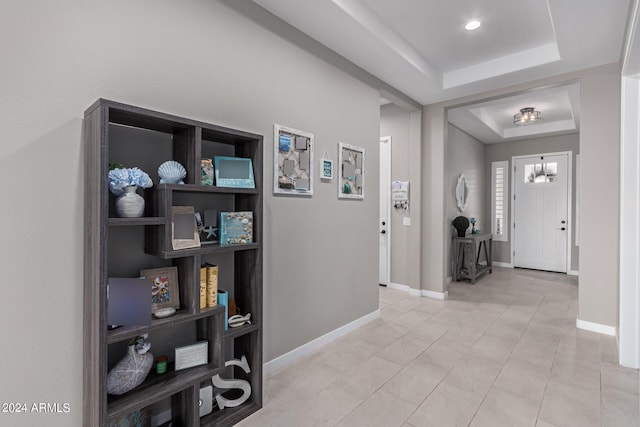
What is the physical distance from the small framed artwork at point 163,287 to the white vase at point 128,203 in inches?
13.0

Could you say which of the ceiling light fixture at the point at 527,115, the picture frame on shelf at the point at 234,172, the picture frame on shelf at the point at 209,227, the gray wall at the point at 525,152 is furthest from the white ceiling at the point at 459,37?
the gray wall at the point at 525,152

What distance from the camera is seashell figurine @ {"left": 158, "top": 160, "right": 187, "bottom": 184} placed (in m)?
1.63

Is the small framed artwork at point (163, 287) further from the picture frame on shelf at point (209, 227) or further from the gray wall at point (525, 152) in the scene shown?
the gray wall at point (525, 152)

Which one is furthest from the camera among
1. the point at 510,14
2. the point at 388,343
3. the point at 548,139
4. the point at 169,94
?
the point at 548,139

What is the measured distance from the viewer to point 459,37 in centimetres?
310

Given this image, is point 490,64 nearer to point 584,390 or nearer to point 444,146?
point 444,146

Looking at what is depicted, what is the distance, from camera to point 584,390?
218 cm

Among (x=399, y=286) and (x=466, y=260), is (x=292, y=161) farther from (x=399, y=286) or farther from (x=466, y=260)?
(x=466, y=260)

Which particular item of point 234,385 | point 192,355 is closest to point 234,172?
point 192,355

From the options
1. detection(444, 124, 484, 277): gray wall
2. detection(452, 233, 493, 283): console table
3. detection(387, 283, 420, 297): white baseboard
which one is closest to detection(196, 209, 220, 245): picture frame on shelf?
detection(387, 283, 420, 297): white baseboard

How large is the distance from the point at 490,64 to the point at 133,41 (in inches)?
139

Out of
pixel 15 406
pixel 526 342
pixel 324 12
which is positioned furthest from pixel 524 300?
pixel 15 406

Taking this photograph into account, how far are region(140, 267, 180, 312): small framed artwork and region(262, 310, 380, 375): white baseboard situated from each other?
99cm

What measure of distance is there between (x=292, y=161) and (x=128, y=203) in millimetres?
1335
